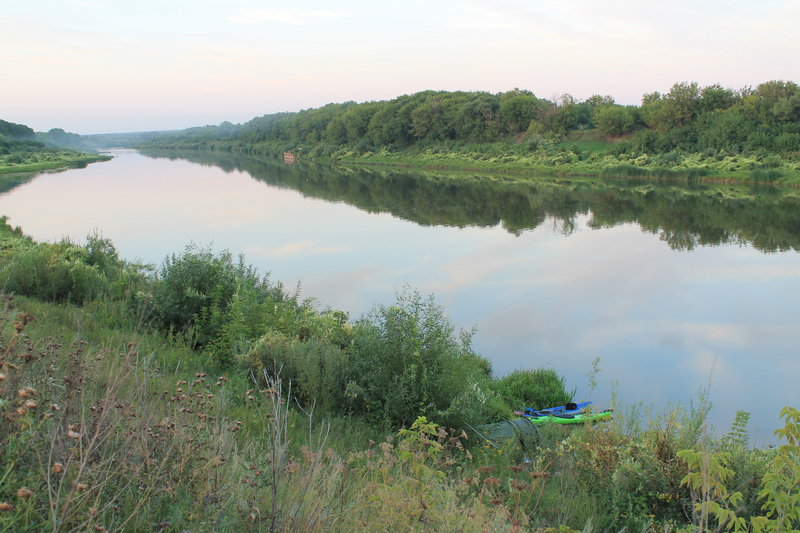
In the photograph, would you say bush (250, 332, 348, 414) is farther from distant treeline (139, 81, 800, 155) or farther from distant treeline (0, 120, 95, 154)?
distant treeline (0, 120, 95, 154)

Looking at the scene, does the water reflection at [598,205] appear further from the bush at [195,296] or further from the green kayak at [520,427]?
the bush at [195,296]

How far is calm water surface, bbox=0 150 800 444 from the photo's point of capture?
1023 cm

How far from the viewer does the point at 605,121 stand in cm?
5359

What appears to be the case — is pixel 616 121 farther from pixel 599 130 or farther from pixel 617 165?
pixel 617 165

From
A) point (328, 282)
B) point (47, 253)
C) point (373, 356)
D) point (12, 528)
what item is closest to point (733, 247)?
point (328, 282)

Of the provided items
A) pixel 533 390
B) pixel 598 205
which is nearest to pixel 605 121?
pixel 598 205

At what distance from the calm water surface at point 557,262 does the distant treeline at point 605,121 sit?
1159 cm

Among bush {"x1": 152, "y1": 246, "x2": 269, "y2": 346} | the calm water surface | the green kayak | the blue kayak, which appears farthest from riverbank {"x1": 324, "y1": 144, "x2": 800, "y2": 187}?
bush {"x1": 152, "y1": 246, "x2": 269, "y2": 346}

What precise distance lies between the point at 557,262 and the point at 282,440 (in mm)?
14670

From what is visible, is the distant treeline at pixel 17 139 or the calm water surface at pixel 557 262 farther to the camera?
the distant treeline at pixel 17 139

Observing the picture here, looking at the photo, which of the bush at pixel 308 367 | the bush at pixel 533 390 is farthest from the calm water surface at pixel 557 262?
the bush at pixel 308 367

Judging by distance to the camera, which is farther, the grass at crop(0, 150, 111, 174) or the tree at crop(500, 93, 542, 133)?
the tree at crop(500, 93, 542, 133)

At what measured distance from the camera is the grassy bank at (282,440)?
2568 mm

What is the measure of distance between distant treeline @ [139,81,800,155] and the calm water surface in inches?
456
